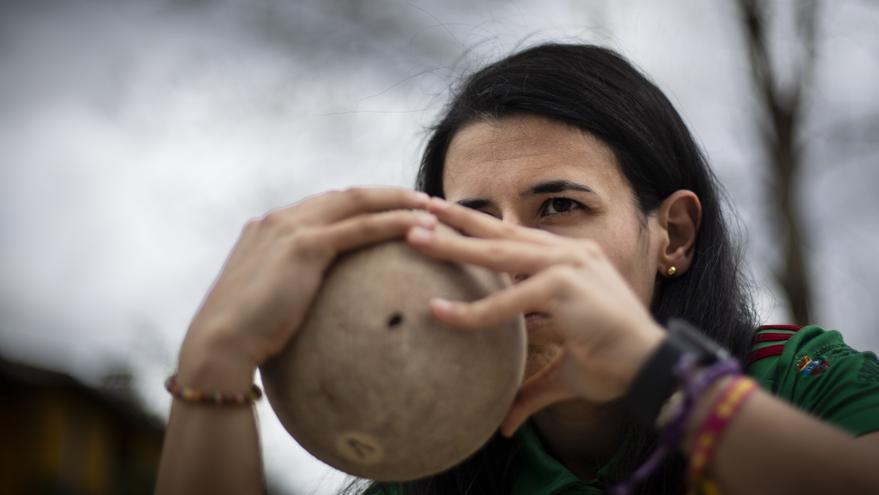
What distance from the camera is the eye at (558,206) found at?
3.15 meters

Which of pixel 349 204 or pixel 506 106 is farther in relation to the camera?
pixel 506 106

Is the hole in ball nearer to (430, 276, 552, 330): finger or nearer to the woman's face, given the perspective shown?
(430, 276, 552, 330): finger

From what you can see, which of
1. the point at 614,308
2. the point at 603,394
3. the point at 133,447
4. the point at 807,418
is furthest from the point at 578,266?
the point at 133,447

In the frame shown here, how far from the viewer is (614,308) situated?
Answer: 2.13m

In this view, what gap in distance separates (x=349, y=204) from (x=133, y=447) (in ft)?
25.0

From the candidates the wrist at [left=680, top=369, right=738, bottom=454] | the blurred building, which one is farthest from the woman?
the blurred building

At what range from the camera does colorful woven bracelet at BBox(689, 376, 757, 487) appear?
1983 millimetres

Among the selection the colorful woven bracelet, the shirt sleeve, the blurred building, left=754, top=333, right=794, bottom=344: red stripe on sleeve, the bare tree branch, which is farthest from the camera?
the bare tree branch

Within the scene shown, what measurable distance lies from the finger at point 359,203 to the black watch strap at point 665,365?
0.76 metres

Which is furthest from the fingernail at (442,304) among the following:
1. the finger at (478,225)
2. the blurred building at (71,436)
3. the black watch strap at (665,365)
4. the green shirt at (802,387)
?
the blurred building at (71,436)

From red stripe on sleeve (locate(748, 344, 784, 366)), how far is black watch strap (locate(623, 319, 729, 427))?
124cm

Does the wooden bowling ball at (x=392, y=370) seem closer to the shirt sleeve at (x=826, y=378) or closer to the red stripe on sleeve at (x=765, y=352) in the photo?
the shirt sleeve at (x=826, y=378)

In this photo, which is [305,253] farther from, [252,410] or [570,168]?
[570,168]

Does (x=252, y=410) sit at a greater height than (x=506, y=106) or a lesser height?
lesser
